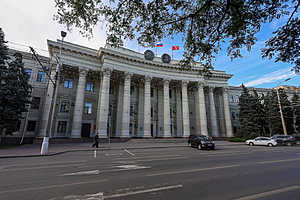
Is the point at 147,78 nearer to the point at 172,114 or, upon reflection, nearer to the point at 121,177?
the point at 172,114

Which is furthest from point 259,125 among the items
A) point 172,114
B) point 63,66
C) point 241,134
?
point 63,66

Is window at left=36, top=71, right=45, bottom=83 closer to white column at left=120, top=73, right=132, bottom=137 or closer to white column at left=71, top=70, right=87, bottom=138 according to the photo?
white column at left=71, top=70, right=87, bottom=138

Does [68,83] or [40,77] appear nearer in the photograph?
[40,77]

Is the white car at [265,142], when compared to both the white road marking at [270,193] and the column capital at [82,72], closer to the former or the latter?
the white road marking at [270,193]

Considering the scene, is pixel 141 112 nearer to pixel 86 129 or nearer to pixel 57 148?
pixel 86 129

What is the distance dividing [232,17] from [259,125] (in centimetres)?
3452

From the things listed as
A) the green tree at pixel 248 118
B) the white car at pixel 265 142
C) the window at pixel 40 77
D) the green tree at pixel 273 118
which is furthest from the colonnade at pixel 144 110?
the green tree at pixel 273 118

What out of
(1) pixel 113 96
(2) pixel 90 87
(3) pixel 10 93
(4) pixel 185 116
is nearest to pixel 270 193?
(3) pixel 10 93

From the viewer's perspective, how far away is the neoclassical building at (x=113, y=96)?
24.6 metres

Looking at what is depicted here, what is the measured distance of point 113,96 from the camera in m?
31.1

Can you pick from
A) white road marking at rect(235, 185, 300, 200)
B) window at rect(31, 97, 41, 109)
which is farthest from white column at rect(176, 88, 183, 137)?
white road marking at rect(235, 185, 300, 200)

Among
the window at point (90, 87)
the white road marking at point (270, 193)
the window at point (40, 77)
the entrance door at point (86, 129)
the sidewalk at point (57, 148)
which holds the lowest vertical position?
the sidewalk at point (57, 148)

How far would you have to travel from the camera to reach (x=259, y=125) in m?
31.8

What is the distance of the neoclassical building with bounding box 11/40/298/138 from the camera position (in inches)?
968
